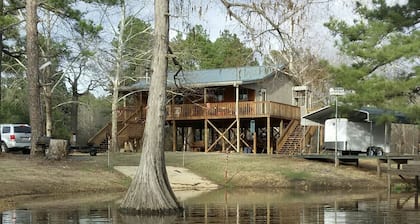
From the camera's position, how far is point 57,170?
83.8 feet

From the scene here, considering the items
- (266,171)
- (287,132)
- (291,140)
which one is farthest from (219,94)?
(266,171)

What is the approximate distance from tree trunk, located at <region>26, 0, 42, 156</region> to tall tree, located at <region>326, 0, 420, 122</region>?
12.6 metres

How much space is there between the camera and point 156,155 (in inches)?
647

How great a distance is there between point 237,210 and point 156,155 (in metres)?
3.00

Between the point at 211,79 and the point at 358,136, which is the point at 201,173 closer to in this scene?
the point at 358,136

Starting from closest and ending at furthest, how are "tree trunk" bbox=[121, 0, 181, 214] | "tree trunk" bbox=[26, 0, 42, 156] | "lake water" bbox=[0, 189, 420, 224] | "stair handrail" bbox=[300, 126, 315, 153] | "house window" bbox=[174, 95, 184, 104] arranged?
"lake water" bbox=[0, 189, 420, 224], "tree trunk" bbox=[121, 0, 181, 214], "tree trunk" bbox=[26, 0, 42, 156], "stair handrail" bbox=[300, 126, 315, 153], "house window" bbox=[174, 95, 184, 104]

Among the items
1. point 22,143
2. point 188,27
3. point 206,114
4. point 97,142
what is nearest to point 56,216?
point 188,27

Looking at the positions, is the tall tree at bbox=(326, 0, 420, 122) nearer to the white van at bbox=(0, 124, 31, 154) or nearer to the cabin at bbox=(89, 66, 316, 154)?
the cabin at bbox=(89, 66, 316, 154)

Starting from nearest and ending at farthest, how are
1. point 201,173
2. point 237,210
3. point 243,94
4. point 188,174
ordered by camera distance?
point 237,210 < point 188,174 < point 201,173 < point 243,94

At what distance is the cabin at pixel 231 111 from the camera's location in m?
42.4

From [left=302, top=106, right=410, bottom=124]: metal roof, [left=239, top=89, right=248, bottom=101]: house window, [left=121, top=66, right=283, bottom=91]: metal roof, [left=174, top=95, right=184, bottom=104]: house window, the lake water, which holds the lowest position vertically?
the lake water

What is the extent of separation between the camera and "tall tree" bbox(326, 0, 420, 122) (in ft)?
80.0

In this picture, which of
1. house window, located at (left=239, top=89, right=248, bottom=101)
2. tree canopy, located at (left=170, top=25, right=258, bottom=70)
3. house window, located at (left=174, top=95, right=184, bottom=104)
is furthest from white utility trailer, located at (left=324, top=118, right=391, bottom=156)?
house window, located at (left=174, top=95, right=184, bottom=104)

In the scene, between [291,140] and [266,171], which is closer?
[266,171]
